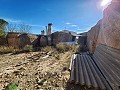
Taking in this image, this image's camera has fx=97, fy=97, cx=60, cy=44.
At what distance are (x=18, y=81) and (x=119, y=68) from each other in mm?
3077

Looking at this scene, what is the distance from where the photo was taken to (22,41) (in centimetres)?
1412

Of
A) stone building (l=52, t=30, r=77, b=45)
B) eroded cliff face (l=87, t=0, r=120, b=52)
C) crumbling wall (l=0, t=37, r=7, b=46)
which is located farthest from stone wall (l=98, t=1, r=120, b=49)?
stone building (l=52, t=30, r=77, b=45)

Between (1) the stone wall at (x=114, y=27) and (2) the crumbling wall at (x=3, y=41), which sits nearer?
(1) the stone wall at (x=114, y=27)

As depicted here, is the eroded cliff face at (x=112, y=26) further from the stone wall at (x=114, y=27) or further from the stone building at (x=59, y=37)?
the stone building at (x=59, y=37)

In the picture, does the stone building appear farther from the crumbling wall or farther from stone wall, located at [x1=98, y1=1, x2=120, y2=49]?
stone wall, located at [x1=98, y1=1, x2=120, y2=49]

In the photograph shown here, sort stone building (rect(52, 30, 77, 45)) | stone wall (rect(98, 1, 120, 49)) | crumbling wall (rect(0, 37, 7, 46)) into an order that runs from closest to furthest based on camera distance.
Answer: stone wall (rect(98, 1, 120, 49)), crumbling wall (rect(0, 37, 7, 46)), stone building (rect(52, 30, 77, 45))

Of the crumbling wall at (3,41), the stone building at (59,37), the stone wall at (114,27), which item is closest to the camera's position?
the stone wall at (114,27)

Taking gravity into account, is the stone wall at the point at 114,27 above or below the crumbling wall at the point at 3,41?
above

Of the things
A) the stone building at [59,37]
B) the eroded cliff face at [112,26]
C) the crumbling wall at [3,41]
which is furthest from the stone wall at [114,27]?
the stone building at [59,37]

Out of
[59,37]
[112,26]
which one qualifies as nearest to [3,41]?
[59,37]

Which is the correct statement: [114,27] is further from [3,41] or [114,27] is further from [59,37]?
[59,37]

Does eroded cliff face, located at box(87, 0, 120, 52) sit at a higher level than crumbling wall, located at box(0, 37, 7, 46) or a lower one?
higher

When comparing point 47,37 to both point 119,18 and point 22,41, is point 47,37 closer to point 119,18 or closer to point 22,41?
point 22,41

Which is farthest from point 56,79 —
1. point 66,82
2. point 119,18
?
point 119,18
